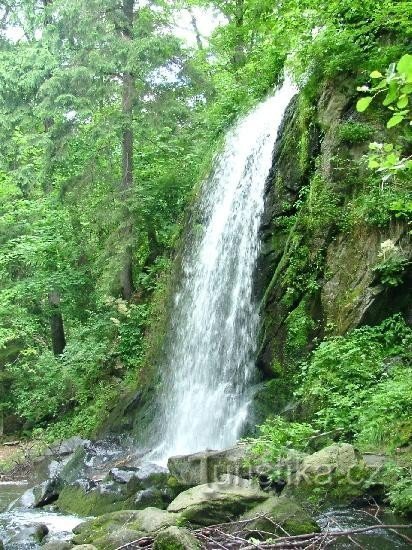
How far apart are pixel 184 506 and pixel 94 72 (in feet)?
39.3

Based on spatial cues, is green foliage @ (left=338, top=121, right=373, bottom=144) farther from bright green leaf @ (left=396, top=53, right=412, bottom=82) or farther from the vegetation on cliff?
bright green leaf @ (left=396, top=53, right=412, bottom=82)

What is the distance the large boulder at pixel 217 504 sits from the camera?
5391 mm

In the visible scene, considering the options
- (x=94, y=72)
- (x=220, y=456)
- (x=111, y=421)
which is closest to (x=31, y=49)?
(x=94, y=72)

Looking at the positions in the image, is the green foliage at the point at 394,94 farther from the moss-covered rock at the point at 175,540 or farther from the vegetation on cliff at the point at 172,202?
the vegetation on cliff at the point at 172,202

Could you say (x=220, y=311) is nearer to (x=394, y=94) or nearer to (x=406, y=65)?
(x=394, y=94)

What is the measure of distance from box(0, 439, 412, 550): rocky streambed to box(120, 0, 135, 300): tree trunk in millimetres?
7352

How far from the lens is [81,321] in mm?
17562

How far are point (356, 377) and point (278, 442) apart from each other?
176cm

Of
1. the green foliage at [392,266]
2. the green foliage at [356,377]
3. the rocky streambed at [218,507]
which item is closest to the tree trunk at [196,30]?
the green foliage at [392,266]

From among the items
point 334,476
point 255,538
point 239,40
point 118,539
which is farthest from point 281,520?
point 239,40

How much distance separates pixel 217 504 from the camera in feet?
17.9

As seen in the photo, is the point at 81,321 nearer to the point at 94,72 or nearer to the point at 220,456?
the point at 94,72

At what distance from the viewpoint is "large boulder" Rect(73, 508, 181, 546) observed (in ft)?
17.6

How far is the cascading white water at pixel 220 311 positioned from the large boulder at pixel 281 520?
3856 millimetres
